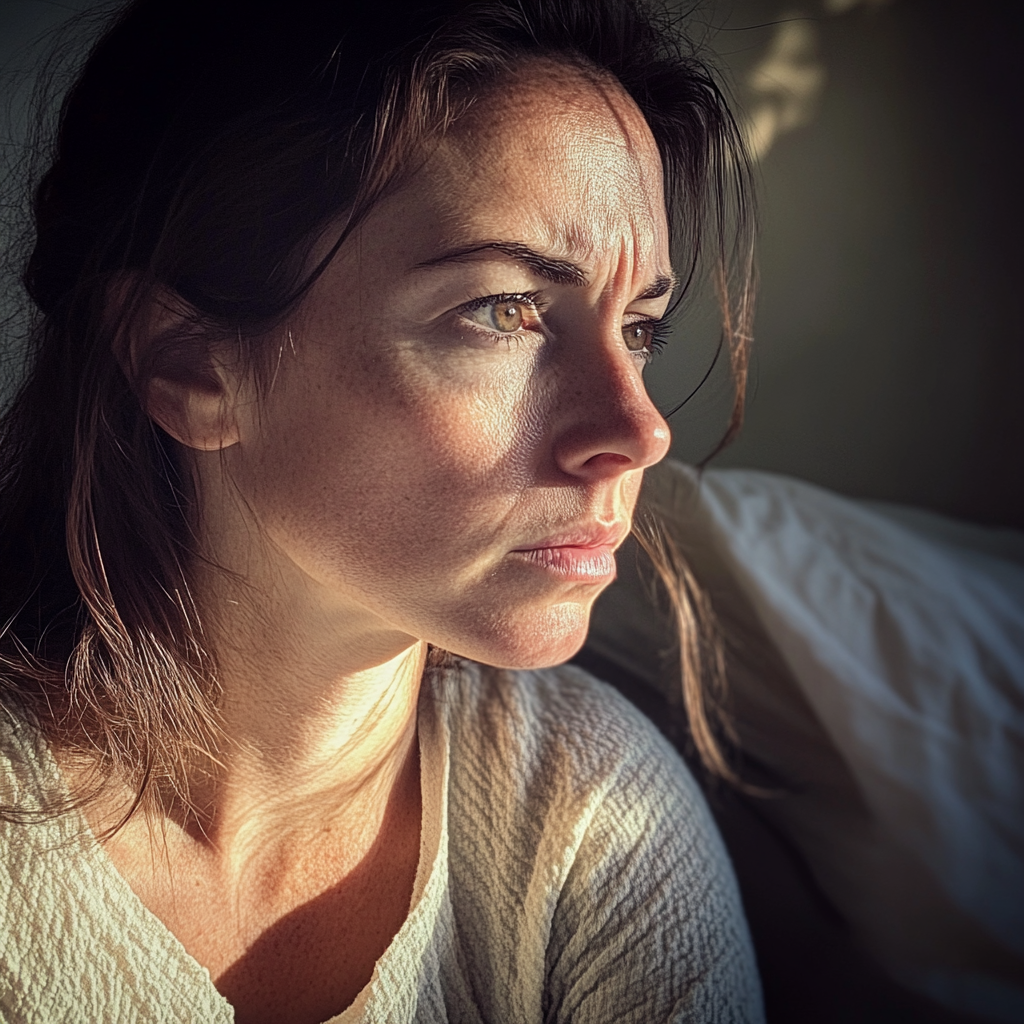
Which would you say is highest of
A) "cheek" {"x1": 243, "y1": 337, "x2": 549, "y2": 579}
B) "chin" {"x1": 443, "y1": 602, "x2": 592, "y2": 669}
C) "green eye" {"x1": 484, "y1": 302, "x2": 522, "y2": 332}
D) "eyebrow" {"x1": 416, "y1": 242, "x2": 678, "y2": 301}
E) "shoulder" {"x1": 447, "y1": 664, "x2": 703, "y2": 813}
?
"eyebrow" {"x1": 416, "y1": 242, "x2": 678, "y2": 301}

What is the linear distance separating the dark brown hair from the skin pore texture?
0.02m

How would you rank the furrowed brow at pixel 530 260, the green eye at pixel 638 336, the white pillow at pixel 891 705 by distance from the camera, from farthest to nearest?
the white pillow at pixel 891 705
the green eye at pixel 638 336
the furrowed brow at pixel 530 260

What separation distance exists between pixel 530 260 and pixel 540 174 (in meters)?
0.05

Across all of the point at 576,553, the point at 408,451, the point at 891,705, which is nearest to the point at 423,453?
the point at 408,451

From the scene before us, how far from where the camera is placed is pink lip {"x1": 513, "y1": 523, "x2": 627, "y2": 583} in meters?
0.51

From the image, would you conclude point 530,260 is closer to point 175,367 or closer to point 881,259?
point 175,367

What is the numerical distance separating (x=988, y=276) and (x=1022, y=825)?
70cm

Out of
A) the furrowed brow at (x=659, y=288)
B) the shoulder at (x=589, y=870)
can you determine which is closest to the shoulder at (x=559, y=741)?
the shoulder at (x=589, y=870)

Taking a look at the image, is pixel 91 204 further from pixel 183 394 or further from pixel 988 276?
pixel 988 276

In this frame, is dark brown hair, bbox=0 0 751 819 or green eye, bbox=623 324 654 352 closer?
dark brown hair, bbox=0 0 751 819

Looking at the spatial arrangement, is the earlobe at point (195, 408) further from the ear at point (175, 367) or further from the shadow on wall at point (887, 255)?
the shadow on wall at point (887, 255)

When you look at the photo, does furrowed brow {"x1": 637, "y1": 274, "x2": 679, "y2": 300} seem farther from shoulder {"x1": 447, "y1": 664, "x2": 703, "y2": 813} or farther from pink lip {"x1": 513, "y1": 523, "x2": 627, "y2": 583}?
shoulder {"x1": 447, "y1": 664, "x2": 703, "y2": 813}

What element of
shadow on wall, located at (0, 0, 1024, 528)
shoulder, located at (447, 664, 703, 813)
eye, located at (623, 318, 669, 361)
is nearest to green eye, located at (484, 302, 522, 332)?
eye, located at (623, 318, 669, 361)

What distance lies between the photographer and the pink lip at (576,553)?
20.2 inches
